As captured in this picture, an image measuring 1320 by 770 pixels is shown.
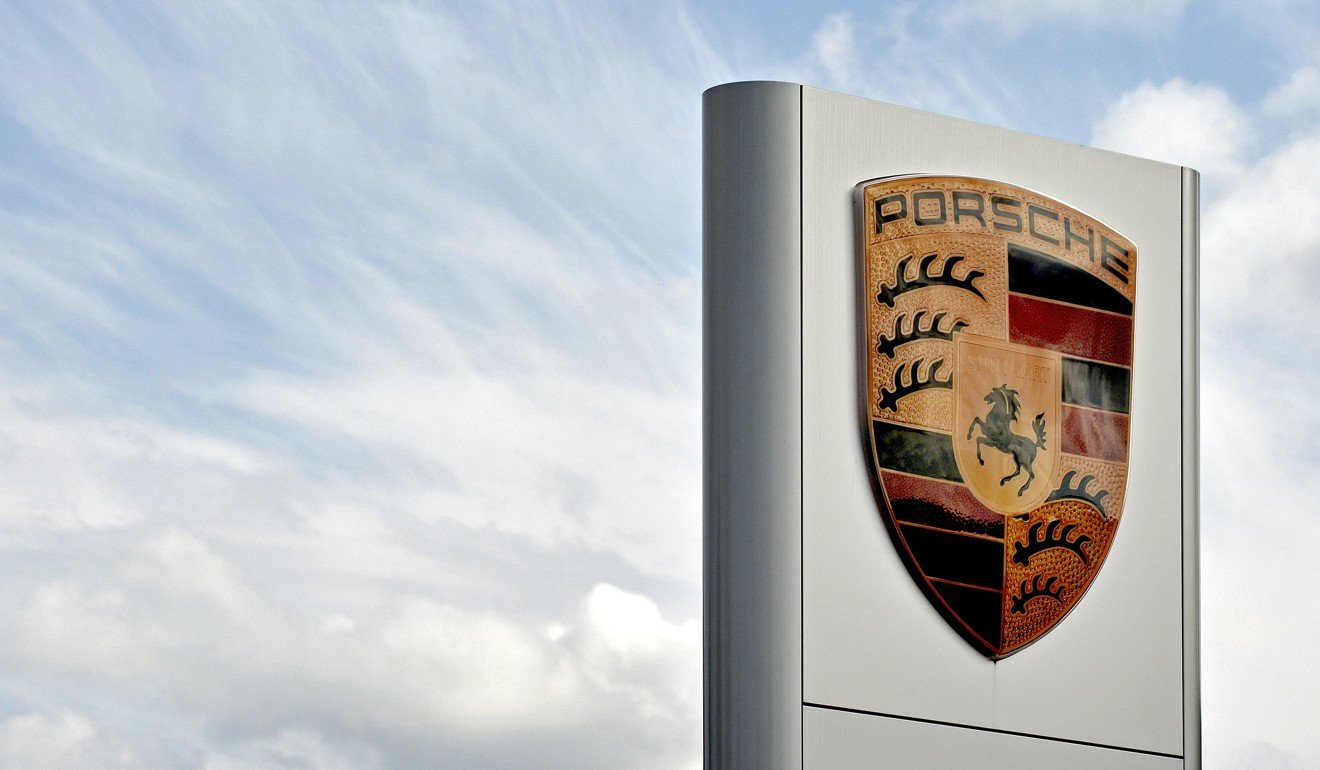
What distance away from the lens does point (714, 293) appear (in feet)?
37.9

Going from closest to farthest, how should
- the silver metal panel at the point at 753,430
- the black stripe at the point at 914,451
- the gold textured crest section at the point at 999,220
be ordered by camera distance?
the silver metal panel at the point at 753,430 → the black stripe at the point at 914,451 → the gold textured crest section at the point at 999,220

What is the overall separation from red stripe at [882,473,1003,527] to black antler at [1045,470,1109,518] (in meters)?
0.52

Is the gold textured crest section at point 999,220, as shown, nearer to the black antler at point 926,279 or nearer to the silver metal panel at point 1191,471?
the black antler at point 926,279

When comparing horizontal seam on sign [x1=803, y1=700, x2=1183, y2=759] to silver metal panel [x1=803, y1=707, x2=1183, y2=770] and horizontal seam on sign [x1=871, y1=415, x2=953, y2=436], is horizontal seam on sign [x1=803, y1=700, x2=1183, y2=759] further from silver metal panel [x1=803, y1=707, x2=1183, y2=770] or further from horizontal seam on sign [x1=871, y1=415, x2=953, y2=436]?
horizontal seam on sign [x1=871, y1=415, x2=953, y2=436]

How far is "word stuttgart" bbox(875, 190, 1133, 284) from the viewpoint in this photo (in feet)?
39.0

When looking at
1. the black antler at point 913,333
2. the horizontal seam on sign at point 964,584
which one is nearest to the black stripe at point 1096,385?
the black antler at point 913,333

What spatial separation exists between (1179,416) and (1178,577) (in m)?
1.04

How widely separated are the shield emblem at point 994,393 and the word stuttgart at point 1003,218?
1 centimetres

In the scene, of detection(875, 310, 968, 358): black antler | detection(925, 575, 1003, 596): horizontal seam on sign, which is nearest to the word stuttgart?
detection(875, 310, 968, 358): black antler

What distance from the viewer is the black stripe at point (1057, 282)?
12.3 metres

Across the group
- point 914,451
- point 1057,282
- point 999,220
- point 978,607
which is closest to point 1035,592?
point 978,607

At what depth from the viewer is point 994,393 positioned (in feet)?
39.6

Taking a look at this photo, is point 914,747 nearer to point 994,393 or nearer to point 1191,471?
point 994,393

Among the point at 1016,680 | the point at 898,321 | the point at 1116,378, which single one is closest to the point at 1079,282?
the point at 1116,378
